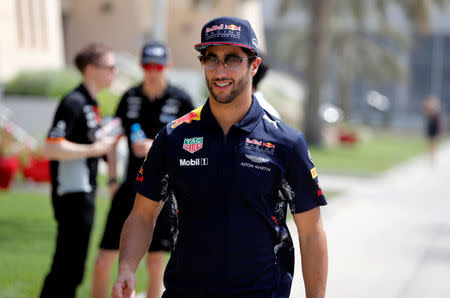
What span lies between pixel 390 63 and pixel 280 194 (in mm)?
45552

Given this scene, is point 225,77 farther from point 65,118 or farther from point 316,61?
point 316,61

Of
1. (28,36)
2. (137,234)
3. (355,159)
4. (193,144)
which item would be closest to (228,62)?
(193,144)

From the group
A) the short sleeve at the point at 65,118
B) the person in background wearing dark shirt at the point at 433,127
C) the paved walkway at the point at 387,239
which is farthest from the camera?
the person in background wearing dark shirt at the point at 433,127

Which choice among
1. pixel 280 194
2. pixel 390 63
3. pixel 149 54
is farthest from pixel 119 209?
pixel 390 63

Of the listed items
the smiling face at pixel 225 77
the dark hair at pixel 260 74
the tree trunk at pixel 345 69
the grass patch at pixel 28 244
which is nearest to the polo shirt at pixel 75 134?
the dark hair at pixel 260 74

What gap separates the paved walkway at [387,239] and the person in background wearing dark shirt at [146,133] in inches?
67.5

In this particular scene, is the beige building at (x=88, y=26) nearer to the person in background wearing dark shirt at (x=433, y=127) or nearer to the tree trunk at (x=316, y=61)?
the tree trunk at (x=316, y=61)

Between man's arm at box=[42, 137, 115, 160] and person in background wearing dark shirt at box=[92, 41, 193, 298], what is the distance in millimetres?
273

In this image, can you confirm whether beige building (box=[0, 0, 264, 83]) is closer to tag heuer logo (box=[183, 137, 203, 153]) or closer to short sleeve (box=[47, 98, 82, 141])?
short sleeve (box=[47, 98, 82, 141])

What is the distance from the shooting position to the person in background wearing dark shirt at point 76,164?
4684 millimetres

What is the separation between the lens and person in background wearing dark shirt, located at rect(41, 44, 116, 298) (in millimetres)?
4684

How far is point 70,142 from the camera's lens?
4867 mm

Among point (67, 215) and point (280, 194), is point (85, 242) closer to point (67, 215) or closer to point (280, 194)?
point (67, 215)

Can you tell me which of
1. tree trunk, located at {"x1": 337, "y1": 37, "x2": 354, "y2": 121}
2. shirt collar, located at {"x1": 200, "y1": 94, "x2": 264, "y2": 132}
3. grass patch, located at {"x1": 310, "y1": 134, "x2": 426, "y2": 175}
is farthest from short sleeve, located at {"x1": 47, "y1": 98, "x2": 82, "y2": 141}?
tree trunk, located at {"x1": 337, "y1": 37, "x2": 354, "y2": 121}
